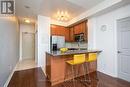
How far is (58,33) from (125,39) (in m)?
3.69

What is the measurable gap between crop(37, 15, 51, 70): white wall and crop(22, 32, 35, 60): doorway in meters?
3.16

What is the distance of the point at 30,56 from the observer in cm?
764

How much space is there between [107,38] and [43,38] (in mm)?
3123

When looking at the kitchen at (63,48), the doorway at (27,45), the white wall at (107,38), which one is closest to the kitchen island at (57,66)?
the kitchen at (63,48)

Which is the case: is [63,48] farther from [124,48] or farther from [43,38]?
[124,48]

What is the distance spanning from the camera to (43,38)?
193 inches

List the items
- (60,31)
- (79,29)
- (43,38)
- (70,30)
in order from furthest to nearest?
(70,30), (60,31), (79,29), (43,38)

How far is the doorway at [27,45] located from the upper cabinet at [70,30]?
296 centimetres

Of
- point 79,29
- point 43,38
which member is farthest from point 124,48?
point 43,38

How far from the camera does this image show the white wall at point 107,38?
3467 mm

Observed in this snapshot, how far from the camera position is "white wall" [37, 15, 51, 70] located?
4785 mm

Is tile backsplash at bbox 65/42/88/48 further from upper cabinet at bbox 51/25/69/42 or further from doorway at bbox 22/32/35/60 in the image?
doorway at bbox 22/32/35/60

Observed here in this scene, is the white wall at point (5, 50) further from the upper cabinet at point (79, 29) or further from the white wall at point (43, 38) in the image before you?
the upper cabinet at point (79, 29)

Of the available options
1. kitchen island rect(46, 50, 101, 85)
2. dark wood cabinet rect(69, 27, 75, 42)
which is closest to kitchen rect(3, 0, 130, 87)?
kitchen island rect(46, 50, 101, 85)
